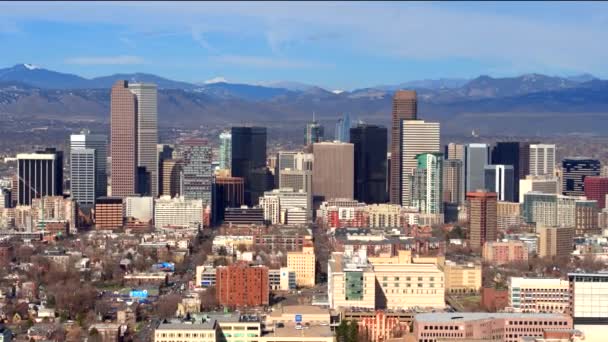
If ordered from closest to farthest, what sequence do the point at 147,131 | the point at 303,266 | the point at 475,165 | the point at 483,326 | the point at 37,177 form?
1. the point at 483,326
2. the point at 303,266
3. the point at 37,177
4. the point at 475,165
5. the point at 147,131

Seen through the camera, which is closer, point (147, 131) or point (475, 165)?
point (475, 165)

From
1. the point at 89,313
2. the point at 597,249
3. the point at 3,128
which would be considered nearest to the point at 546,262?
the point at 597,249

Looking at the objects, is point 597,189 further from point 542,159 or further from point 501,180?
point 542,159

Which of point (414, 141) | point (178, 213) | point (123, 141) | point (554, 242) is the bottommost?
point (554, 242)

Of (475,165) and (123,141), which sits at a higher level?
(123,141)

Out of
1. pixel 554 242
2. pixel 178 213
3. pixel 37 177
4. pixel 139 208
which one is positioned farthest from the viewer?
pixel 37 177

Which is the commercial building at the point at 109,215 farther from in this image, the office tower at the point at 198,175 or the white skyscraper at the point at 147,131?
the white skyscraper at the point at 147,131

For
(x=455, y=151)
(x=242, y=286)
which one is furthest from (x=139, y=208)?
(x=242, y=286)
